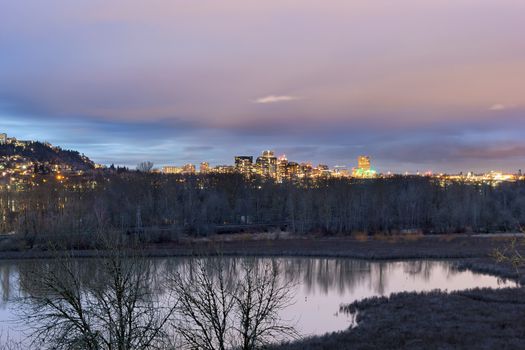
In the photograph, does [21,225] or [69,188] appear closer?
[21,225]

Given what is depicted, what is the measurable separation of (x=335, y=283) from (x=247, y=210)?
52864 millimetres

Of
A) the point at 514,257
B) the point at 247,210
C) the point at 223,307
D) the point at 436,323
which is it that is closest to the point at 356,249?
the point at 436,323

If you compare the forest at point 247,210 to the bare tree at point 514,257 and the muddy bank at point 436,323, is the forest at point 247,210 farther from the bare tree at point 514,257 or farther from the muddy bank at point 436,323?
the muddy bank at point 436,323

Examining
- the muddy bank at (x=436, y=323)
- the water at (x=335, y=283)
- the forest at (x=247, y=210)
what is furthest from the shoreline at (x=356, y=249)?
the muddy bank at (x=436, y=323)

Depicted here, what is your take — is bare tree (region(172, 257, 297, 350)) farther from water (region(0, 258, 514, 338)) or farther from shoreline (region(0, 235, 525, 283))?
shoreline (region(0, 235, 525, 283))

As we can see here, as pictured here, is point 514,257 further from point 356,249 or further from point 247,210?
point 247,210

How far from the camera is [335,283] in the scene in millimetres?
36688

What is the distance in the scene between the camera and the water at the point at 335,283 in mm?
25578

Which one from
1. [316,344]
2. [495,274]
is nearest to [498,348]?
[316,344]

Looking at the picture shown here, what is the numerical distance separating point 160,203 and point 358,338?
6565 cm

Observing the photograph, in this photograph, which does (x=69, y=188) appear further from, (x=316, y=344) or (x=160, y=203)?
(x=316, y=344)

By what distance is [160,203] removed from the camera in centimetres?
8262

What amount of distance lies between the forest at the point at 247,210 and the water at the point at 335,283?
21.8m

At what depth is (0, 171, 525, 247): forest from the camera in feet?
231
